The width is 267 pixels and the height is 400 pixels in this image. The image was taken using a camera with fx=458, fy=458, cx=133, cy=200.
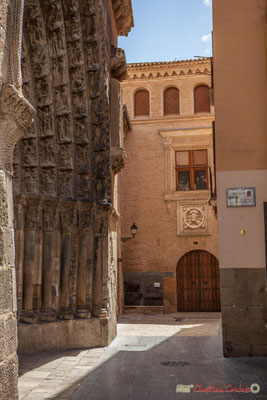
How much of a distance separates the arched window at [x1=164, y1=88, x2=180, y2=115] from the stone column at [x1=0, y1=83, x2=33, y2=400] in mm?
15535

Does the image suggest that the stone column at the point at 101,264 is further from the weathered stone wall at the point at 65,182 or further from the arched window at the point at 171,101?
the arched window at the point at 171,101

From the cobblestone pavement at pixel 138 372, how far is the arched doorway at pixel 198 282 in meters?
8.89

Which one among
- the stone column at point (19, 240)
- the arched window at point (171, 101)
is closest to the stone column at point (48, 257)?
the stone column at point (19, 240)

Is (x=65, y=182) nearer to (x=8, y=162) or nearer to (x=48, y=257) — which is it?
(x=48, y=257)

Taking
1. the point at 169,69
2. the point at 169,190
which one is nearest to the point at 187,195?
the point at 169,190

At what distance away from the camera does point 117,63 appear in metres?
9.98

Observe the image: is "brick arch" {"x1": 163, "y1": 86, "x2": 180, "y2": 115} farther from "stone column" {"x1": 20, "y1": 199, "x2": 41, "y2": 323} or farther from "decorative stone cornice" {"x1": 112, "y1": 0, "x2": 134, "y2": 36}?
"stone column" {"x1": 20, "y1": 199, "x2": 41, "y2": 323}

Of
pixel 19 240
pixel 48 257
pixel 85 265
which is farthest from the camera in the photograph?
pixel 85 265

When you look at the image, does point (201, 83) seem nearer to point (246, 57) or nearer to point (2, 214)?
point (246, 57)

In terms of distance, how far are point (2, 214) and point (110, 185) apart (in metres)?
5.52

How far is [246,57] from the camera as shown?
777 centimetres

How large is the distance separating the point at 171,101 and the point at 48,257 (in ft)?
39.7

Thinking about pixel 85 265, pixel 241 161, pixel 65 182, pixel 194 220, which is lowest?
pixel 85 265

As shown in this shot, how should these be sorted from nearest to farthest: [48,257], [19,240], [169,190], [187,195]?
[19,240], [48,257], [187,195], [169,190]
